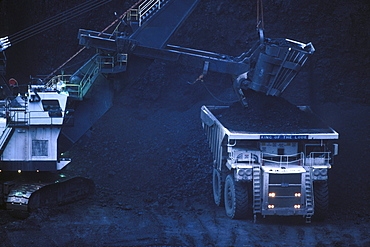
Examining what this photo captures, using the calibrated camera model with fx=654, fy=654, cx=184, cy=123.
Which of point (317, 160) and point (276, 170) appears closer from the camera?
point (276, 170)

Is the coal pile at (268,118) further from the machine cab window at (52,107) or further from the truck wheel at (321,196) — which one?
the machine cab window at (52,107)

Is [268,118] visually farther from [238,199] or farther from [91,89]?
[91,89]

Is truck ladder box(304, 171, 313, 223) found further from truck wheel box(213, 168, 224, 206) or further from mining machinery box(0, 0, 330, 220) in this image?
mining machinery box(0, 0, 330, 220)

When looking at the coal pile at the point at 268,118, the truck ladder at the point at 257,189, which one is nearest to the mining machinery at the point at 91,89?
the coal pile at the point at 268,118

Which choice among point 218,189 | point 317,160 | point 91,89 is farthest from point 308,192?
point 91,89

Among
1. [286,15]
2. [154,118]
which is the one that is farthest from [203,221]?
[286,15]

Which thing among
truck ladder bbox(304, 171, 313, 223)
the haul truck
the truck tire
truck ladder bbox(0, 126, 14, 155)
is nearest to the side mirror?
the haul truck

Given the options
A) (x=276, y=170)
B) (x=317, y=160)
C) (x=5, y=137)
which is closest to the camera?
(x=276, y=170)

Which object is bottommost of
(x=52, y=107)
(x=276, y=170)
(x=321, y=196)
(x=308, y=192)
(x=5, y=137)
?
(x=321, y=196)
